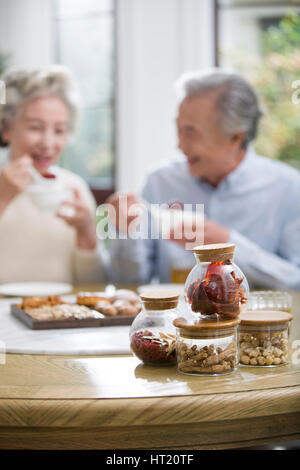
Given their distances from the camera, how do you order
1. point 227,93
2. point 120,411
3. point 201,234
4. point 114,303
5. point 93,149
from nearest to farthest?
point 120,411 < point 114,303 < point 201,234 < point 227,93 < point 93,149

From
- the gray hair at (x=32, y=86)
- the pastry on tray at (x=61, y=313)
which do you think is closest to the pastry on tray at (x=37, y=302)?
the pastry on tray at (x=61, y=313)

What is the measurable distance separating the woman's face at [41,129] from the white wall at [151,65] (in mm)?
1327

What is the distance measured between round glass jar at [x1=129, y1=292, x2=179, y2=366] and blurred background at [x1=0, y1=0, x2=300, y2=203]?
2.66 metres

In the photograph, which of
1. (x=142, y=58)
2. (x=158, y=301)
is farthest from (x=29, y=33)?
(x=158, y=301)

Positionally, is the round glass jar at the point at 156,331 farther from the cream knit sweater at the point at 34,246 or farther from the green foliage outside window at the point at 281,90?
the green foliage outside window at the point at 281,90

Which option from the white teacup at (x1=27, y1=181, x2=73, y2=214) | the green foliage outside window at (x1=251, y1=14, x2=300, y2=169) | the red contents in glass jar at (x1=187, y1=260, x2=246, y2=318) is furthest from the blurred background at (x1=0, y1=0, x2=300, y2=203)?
the red contents in glass jar at (x1=187, y1=260, x2=246, y2=318)

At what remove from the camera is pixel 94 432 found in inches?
36.8

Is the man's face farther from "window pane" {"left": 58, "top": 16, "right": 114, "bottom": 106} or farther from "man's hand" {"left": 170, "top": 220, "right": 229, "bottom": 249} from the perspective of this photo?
"window pane" {"left": 58, "top": 16, "right": 114, "bottom": 106}

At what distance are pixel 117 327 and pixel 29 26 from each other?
3349mm

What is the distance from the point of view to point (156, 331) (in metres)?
1.10

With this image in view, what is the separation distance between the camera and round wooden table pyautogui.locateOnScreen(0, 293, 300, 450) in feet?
3.02

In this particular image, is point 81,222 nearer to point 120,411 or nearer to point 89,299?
point 89,299

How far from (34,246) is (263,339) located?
4.88 ft
